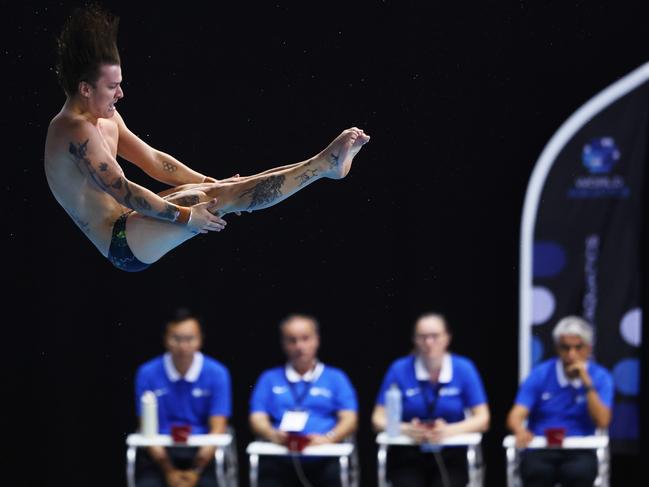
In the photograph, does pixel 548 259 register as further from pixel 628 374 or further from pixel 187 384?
pixel 187 384

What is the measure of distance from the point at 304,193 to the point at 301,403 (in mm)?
1324

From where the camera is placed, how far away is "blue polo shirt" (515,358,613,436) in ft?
22.6

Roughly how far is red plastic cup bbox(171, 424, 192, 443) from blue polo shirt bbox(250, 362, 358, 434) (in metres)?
0.42

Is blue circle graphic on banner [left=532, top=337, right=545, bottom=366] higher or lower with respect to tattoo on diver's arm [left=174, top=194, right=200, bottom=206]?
lower

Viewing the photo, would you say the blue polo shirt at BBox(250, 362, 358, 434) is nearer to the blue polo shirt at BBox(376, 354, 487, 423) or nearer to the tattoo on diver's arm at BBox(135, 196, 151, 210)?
the blue polo shirt at BBox(376, 354, 487, 423)

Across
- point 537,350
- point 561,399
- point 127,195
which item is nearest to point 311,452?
point 561,399

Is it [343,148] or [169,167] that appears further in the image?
[169,167]

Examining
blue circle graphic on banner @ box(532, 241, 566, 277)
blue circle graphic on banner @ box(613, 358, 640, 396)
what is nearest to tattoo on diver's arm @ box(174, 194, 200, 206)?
blue circle graphic on banner @ box(532, 241, 566, 277)

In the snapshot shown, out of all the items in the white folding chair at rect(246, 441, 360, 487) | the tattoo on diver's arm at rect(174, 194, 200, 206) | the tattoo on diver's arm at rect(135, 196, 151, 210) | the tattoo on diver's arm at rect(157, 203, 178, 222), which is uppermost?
the tattoo on diver's arm at rect(174, 194, 200, 206)

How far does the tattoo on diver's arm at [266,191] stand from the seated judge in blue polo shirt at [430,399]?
2492 mm

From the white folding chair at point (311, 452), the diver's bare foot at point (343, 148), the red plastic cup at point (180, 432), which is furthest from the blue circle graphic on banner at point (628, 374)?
the diver's bare foot at point (343, 148)

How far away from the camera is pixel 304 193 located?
751 cm

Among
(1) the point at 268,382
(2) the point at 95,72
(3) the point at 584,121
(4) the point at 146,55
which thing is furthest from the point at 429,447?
(2) the point at 95,72

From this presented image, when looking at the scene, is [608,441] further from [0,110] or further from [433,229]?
[0,110]
